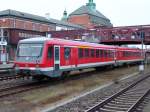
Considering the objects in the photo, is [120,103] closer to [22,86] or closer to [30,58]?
[22,86]

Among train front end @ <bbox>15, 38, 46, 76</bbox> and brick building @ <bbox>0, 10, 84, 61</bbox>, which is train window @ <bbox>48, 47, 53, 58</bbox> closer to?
train front end @ <bbox>15, 38, 46, 76</bbox>

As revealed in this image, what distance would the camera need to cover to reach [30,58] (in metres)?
19.8

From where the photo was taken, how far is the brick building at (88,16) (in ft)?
387

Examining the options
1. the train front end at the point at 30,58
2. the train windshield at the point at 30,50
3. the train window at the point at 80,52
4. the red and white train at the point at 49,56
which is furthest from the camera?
the train window at the point at 80,52

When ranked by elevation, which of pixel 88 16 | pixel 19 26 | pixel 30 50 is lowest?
pixel 30 50

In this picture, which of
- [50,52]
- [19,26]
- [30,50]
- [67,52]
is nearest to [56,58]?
[50,52]

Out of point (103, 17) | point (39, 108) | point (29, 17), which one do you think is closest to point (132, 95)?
point (39, 108)

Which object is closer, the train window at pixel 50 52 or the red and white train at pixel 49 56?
the red and white train at pixel 49 56

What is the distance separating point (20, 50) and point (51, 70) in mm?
2401

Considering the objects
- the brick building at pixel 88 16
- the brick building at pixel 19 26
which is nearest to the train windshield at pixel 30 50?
the brick building at pixel 19 26

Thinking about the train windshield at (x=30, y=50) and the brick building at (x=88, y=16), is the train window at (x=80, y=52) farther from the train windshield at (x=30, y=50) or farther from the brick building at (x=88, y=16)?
the brick building at (x=88, y=16)

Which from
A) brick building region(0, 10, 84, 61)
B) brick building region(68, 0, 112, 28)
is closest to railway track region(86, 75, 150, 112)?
brick building region(0, 10, 84, 61)

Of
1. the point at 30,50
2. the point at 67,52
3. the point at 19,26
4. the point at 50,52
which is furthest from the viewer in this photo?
the point at 19,26

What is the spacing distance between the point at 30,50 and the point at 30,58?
2.12 ft
